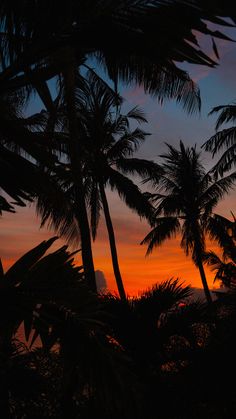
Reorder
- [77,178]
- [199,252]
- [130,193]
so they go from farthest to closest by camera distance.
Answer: [199,252] → [130,193] → [77,178]

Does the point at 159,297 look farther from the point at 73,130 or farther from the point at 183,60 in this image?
the point at 73,130

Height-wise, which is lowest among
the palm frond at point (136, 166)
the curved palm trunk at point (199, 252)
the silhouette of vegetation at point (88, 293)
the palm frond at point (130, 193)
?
the silhouette of vegetation at point (88, 293)

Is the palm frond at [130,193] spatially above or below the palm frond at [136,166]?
below

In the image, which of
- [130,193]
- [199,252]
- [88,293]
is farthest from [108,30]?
[199,252]

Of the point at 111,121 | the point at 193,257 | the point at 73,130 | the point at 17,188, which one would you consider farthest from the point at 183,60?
the point at 193,257

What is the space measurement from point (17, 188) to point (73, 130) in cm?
699

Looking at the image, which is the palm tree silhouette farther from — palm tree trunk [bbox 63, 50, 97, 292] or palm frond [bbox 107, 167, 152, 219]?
palm tree trunk [bbox 63, 50, 97, 292]

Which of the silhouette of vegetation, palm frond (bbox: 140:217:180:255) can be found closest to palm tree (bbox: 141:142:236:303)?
palm frond (bbox: 140:217:180:255)

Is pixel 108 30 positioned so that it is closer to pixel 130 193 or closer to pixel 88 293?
pixel 88 293

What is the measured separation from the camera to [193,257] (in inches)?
943

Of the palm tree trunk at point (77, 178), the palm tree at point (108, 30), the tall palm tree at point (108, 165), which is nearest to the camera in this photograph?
the palm tree at point (108, 30)

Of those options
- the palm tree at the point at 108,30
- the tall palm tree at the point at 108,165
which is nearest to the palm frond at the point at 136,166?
the tall palm tree at the point at 108,165

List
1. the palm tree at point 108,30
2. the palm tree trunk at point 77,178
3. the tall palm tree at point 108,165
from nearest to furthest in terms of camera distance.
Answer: the palm tree at point 108,30, the palm tree trunk at point 77,178, the tall palm tree at point 108,165

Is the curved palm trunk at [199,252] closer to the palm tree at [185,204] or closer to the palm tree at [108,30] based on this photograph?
the palm tree at [185,204]
